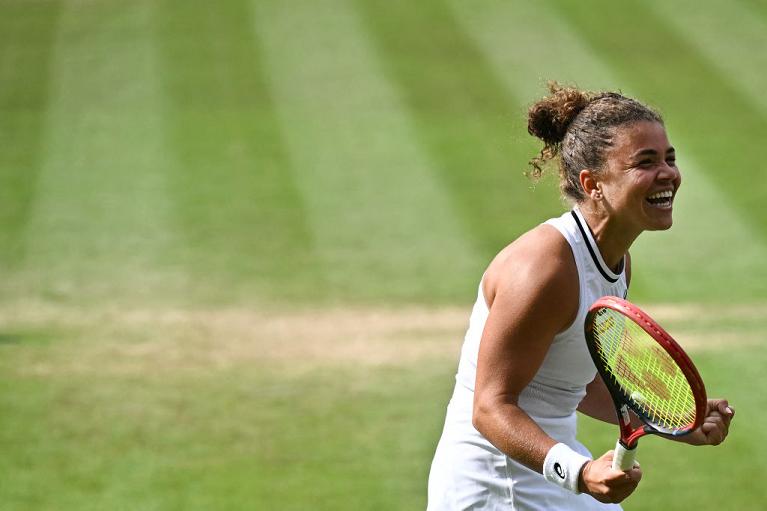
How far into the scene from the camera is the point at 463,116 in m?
13.1

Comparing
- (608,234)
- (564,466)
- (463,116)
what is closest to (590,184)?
(608,234)

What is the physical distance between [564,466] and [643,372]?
19.0 inches

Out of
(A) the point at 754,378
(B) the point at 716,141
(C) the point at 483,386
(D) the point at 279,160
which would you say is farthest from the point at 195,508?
(B) the point at 716,141

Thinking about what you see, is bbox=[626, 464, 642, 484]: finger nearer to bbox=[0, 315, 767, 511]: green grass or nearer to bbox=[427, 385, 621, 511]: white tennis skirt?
bbox=[427, 385, 621, 511]: white tennis skirt

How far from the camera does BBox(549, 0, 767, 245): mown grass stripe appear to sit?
37.9 feet

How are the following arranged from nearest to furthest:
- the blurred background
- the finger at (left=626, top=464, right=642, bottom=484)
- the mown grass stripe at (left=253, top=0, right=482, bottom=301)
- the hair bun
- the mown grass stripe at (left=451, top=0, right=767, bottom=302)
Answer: the finger at (left=626, top=464, right=642, bottom=484)
the hair bun
the blurred background
the mown grass stripe at (left=451, top=0, right=767, bottom=302)
the mown grass stripe at (left=253, top=0, right=482, bottom=301)

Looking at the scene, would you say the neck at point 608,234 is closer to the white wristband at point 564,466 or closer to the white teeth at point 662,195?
the white teeth at point 662,195

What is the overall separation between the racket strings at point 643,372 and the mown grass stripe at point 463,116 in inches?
254

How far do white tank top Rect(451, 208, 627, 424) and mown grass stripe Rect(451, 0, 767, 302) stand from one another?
3.69 m

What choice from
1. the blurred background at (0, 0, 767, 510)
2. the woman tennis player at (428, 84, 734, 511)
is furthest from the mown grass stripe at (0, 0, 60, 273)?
the woman tennis player at (428, 84, 734, 511)

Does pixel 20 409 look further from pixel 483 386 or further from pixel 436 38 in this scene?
pixel 436 38

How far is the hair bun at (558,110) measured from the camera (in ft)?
13.7

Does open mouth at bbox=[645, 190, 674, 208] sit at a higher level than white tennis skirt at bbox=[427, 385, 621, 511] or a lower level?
higher

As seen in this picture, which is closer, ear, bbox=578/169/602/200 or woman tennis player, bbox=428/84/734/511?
woman tennis player, bbox=428/84/734/511
